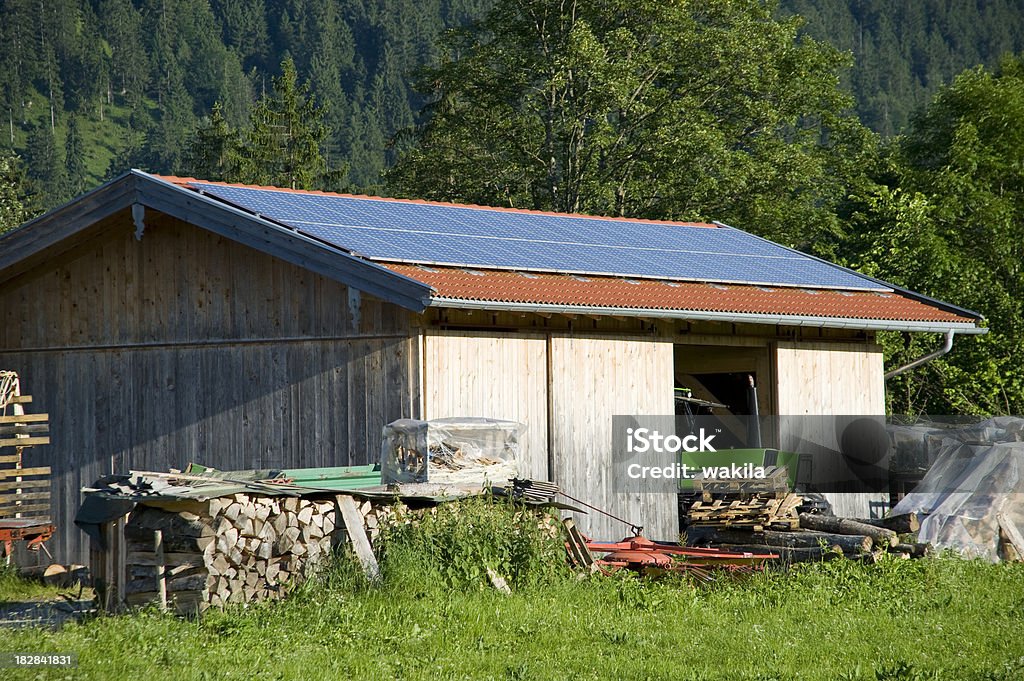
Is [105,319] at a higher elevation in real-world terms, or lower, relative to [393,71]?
lower

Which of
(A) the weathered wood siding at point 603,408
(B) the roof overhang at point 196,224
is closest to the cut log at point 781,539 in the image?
(A) the weathered wood siding at point 603,408

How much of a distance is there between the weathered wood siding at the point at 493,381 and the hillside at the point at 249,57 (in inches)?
4158

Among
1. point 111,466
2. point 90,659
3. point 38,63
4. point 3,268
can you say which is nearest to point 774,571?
point 90,659

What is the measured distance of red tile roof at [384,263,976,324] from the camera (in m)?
14.5

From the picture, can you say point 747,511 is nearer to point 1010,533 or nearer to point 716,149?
point 1010,533

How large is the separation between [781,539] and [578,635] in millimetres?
4883

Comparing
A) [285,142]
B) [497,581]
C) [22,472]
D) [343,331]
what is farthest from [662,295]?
[285,142]

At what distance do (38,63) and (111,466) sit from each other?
139813 millimetres

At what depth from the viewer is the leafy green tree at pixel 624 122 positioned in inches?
1380

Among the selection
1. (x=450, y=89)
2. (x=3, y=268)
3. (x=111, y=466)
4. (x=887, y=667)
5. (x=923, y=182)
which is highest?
(x=450, y=89)

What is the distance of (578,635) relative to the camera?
33.8 feet

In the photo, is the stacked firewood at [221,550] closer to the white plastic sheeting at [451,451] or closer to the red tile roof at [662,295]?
the white plastic sheeting at [451,451]

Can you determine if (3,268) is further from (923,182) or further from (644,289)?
(923,182)

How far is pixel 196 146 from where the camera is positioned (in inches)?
2213
